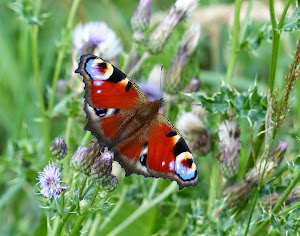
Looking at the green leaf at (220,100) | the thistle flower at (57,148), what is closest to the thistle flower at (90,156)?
the thistle flower at (57,148)

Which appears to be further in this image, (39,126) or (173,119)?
(39,126)

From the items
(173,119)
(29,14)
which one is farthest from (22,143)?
(173,119)

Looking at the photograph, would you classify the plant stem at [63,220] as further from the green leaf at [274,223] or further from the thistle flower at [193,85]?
the thistle flower at [193,85]

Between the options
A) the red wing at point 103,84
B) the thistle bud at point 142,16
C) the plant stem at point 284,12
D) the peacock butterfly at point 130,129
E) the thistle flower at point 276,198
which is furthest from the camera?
the thistle bud at point 142,16

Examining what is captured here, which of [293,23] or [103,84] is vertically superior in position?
[293,23]

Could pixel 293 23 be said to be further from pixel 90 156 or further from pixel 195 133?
pixel 90 156

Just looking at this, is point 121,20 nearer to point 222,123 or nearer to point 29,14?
point 29,14

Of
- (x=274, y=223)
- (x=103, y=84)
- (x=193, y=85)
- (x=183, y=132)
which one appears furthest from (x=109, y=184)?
(x=193, y=85)
